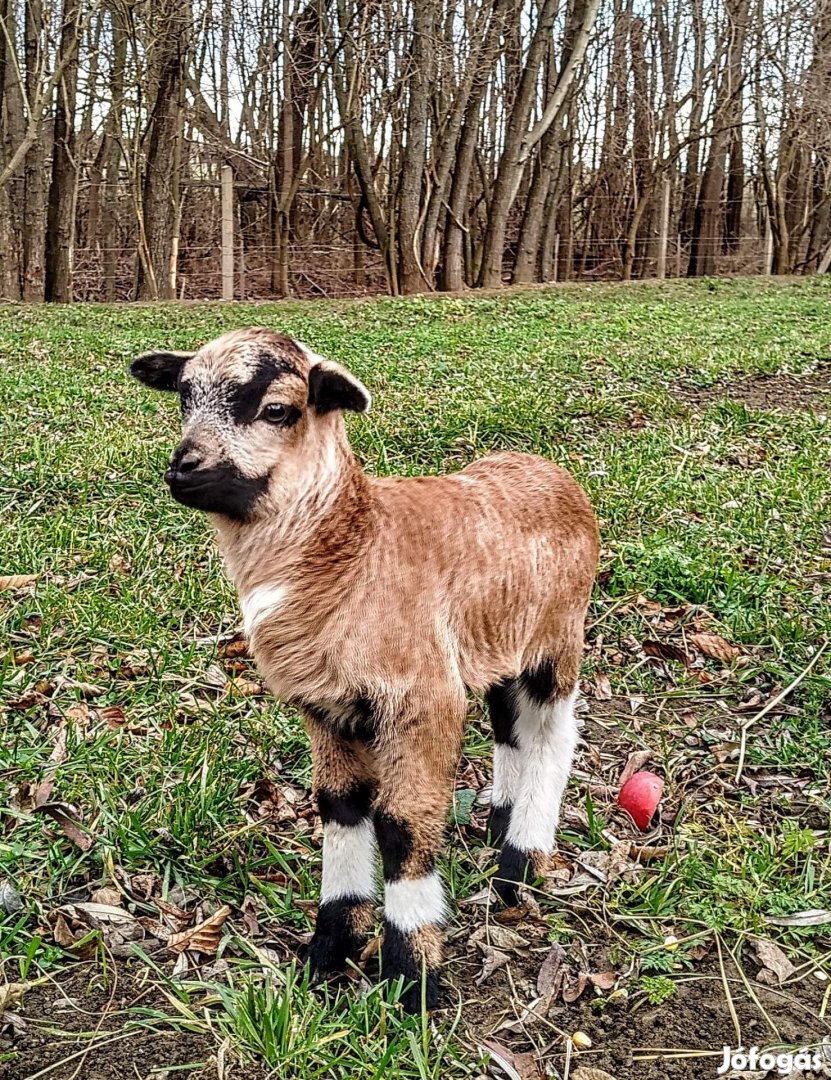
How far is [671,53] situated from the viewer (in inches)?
1174

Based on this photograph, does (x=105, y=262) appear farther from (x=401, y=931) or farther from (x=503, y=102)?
(x=401, y=931)

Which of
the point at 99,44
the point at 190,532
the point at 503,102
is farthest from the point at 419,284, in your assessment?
the point at 190,532

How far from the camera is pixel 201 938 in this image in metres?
3.10

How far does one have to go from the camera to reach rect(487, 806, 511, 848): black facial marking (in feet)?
11.5

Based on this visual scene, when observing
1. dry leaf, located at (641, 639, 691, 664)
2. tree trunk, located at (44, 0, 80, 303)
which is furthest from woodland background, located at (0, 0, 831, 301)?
dry leaf, located at (641, 639, 691, 664)

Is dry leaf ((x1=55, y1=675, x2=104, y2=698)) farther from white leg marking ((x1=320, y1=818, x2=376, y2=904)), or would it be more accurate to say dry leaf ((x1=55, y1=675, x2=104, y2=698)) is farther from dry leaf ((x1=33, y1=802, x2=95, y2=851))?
white leg marking ((x1=320, y1=818, x2=376, y2=904))

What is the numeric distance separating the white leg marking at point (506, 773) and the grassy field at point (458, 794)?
0.80 ft

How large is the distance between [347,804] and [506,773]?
0.74 meters

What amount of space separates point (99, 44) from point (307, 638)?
20.3 metres

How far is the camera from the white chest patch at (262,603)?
271 centimetres

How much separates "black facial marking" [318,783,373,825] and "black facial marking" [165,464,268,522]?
0.83 m

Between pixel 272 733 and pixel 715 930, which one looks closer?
pixel 715 930

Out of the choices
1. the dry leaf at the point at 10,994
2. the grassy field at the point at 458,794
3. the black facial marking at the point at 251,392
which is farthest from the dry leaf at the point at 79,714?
the black facial marking at the point at 251,392

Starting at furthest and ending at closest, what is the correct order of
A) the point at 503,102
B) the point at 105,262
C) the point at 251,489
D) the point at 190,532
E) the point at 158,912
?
the point at 503,102, the point at 105,262, the point at 190,532, the point at 158,912, the point at 251,489
